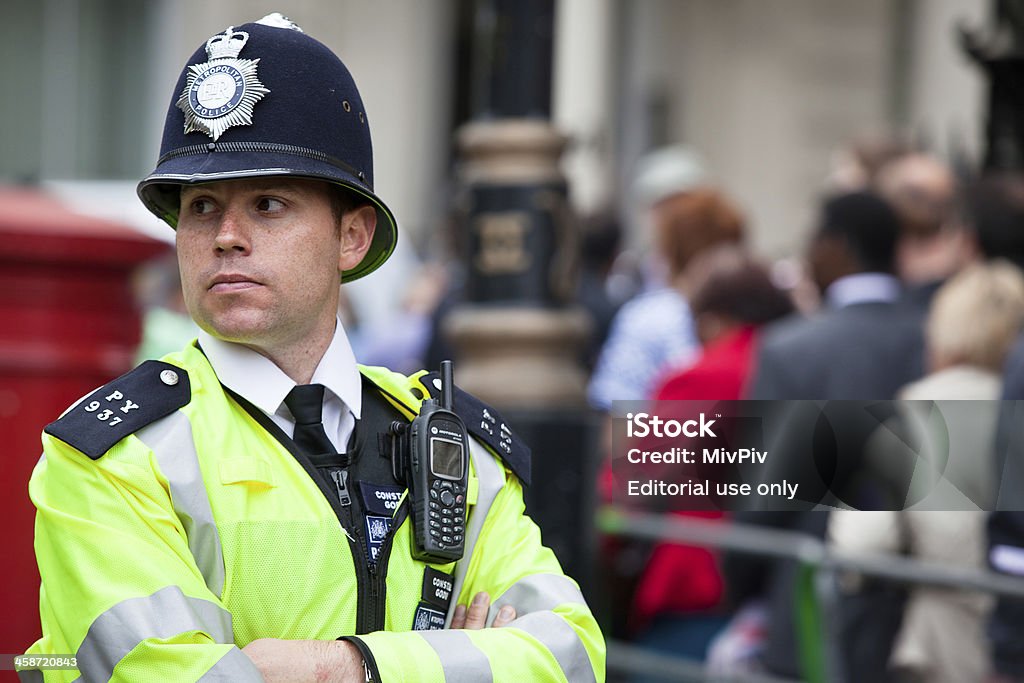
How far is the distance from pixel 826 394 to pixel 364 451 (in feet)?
10.4

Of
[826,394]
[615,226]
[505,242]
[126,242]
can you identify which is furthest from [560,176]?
[615,226]

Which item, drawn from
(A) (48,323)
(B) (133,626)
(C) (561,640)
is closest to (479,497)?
(C) (561,640)

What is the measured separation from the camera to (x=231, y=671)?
2156mm

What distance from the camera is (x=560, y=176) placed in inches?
240

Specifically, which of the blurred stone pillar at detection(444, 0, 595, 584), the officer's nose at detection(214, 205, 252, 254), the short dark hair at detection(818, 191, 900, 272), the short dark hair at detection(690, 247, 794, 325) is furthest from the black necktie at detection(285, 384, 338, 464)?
the short dark hair at detection(690, 247, 794, 325)

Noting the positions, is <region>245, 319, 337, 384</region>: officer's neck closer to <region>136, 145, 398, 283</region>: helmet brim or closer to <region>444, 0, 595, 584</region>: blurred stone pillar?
<region>136, 145, 398, 283</region>: helmet brim

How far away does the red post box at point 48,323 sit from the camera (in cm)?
453

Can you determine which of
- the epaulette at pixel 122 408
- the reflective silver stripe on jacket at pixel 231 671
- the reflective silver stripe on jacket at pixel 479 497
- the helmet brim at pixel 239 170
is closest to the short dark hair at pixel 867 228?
the reflective silver stripe on jacket at pixel 479 497

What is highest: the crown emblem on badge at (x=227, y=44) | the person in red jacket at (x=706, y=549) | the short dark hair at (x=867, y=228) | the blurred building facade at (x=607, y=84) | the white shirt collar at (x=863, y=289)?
the blurred building facade at (x=607, y=84)

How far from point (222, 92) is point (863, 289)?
3800 millimetres

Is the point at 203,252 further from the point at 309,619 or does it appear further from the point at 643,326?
the point at 643,326

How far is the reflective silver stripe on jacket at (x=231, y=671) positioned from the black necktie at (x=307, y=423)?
0.38m

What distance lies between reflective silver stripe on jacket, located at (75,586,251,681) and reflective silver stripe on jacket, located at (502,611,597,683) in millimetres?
452

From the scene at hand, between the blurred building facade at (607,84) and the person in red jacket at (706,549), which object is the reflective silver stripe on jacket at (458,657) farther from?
the blurred building facade at (607,84)
